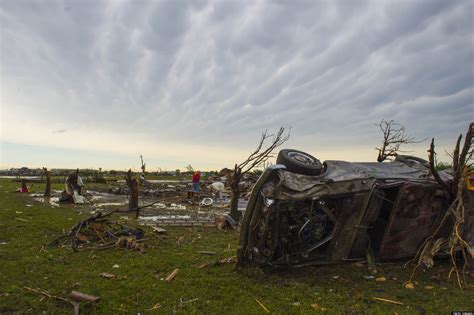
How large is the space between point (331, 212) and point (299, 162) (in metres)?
1.14

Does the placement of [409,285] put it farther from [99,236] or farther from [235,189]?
[235,189]

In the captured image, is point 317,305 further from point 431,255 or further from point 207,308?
point 431,255

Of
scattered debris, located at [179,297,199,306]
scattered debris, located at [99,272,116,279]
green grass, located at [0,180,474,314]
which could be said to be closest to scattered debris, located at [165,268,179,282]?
green grass, located at [0,180,474,314]

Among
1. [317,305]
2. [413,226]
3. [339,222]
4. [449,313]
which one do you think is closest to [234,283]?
[317,305]

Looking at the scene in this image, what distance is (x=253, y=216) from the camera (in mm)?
6117

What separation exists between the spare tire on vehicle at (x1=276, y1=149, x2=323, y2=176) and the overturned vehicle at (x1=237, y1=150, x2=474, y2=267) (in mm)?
19

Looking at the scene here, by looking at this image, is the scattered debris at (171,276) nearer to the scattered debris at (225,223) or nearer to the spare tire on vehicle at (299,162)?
the spare tire on vehicle at (299,162)

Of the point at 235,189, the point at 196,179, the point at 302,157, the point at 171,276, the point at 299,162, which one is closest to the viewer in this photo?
the point at 171,276

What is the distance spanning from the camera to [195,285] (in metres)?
5.83

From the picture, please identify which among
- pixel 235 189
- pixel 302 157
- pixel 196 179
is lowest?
pixel 235 189

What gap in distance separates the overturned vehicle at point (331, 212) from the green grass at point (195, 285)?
1.43ft

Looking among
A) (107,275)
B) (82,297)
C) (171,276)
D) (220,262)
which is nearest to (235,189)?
(220,262)

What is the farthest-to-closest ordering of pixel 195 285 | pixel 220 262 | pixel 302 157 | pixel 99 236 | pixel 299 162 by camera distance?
pixel 99 236
pixel 302 157
pixel 220 262
pixel 299 162
pixel 195 285

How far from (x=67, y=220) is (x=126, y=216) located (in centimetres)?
278
